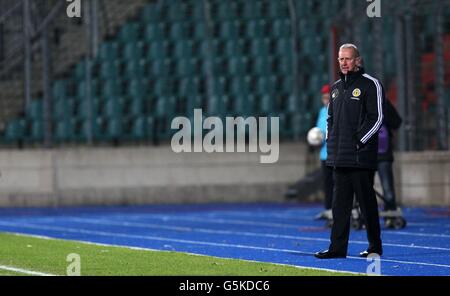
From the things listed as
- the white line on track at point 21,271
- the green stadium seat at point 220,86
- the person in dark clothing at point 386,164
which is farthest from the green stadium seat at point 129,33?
the white line on track at point 21,271

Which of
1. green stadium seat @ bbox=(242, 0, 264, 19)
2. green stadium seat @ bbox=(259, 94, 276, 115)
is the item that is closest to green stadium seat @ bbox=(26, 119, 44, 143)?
green stadium seat @ bbox=(259, 94, 276, 115)

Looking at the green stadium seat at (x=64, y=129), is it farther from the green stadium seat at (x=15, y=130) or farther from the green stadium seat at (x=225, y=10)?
the green stadium seat at (x=225, y=10)

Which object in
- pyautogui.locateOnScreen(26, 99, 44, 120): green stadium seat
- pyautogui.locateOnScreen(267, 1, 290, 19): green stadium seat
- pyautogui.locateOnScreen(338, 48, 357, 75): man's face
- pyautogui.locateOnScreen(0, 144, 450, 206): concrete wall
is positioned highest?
pyautogui.locateOnScreen(267, 1, 290, 19): green stadium seat

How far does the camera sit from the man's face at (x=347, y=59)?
13695mm

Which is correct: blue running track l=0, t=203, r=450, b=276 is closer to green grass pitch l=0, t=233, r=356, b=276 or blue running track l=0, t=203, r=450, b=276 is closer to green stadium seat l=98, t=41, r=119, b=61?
green grass pitch l=0, t=233, r=356, b=276

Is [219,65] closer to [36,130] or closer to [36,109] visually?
[36,109]
